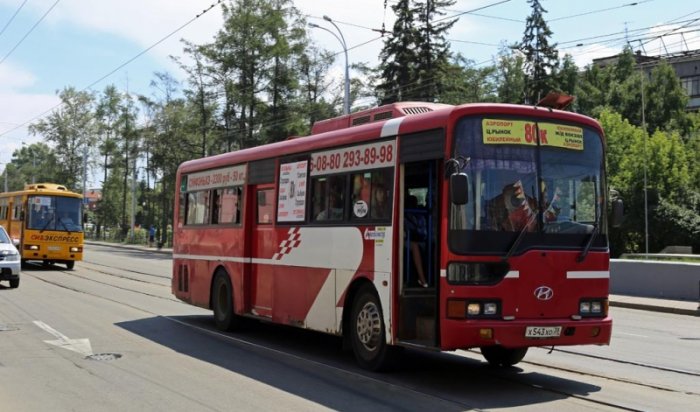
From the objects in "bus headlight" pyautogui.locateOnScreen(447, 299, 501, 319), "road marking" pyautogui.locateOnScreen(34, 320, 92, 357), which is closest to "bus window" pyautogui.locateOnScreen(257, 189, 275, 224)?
"road marking" pyautogui.locateOnScreen(34, 320, 92, 357)

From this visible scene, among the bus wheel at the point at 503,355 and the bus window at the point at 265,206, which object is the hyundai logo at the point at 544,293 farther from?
the bus window at the point at 265,206

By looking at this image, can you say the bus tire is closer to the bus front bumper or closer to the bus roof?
the bus roof

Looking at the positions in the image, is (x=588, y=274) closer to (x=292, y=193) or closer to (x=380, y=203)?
(x=380, y=203)

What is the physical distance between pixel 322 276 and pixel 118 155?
235 ft

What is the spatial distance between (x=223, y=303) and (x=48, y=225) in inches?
→ 718

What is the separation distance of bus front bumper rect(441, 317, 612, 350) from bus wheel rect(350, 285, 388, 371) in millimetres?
1273

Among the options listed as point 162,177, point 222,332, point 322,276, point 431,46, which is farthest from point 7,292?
point 162,177

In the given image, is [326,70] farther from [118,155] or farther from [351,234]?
[351,234]

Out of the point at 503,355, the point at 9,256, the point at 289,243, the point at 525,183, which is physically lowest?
the point at 503,355

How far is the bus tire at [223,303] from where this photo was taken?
12711mm

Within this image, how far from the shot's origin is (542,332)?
7.88 metres

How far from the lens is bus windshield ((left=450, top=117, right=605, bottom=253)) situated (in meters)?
7.85

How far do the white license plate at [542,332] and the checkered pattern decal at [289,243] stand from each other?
12.8 feet

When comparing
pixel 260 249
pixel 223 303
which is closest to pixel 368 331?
pixel 260 249
